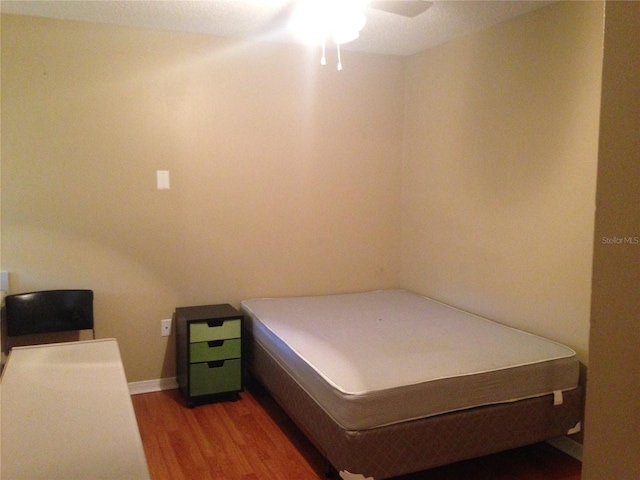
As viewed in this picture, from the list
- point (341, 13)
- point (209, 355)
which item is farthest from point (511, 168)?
point (209, 355)

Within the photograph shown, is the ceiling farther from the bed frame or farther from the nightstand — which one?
the bed frame

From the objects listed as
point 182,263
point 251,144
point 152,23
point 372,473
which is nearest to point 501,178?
point 251,144

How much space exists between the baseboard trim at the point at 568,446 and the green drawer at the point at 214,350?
1.91 m

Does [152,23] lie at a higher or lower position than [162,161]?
higher

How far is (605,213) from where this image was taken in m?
0.66

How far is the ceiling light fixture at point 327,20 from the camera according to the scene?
246 centimetres

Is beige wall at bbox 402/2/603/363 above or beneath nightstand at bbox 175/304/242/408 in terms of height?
above

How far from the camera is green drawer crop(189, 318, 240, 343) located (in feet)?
10.1

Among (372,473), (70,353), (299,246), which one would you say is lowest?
(372,473)

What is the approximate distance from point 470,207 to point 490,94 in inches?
28.6

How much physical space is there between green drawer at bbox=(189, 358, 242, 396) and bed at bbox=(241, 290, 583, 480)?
292 millimetres

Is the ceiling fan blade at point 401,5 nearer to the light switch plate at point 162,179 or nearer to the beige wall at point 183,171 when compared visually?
the beige wall at point 183,171

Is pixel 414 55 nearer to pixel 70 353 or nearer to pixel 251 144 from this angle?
pixel 251 144

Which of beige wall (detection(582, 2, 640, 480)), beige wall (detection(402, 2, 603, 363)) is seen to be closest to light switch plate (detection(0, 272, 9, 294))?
beige wall (detection(402, 2, 603, 363))
